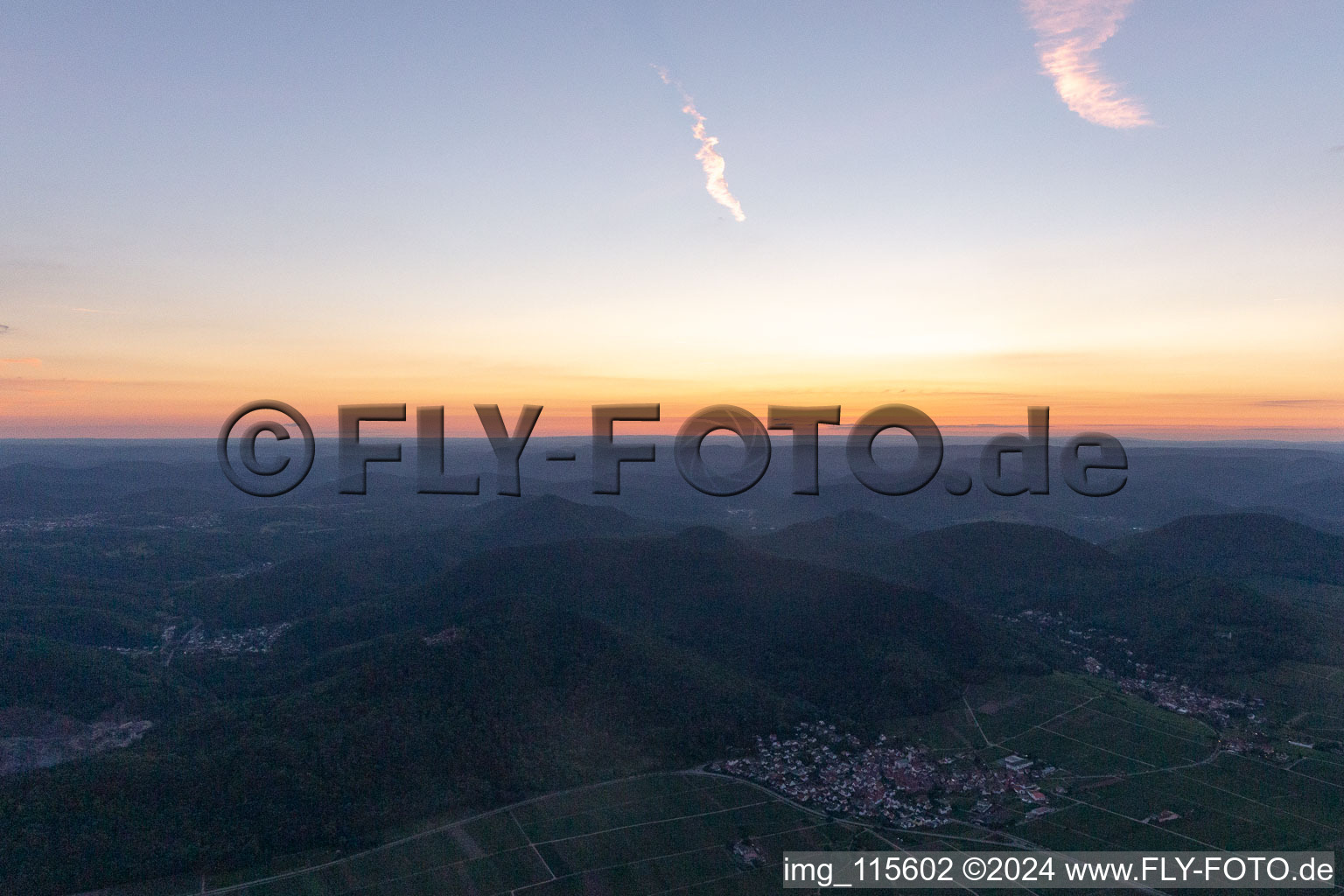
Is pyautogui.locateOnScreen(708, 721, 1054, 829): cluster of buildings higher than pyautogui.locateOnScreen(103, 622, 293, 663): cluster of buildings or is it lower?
higher

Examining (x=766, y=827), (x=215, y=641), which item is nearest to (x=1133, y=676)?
(x=766, y=827)

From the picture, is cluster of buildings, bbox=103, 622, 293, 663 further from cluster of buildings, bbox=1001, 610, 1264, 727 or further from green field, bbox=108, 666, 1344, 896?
cluster of buildings, bbox=1001, 610, 1264, 727

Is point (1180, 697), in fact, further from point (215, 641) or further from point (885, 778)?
point (215, 641)

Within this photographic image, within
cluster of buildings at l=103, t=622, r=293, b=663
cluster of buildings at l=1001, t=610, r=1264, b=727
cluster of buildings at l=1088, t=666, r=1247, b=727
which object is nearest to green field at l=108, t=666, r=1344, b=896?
cluster of buildings at l=1088, t=666, r=1247, b=727

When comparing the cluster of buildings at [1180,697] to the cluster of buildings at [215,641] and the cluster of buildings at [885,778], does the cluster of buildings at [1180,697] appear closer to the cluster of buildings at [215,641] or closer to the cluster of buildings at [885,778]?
the cluster of buildings at [885,778]

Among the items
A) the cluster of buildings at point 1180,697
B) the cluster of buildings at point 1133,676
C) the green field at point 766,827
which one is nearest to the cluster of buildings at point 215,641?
the green field at point 766,827

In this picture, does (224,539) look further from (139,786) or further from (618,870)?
(618,870)

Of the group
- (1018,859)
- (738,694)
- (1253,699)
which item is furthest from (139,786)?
(1253,699)

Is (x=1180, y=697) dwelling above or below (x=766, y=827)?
above
